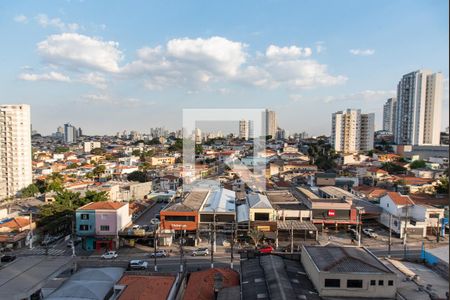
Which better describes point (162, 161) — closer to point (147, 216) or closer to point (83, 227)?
point (147, 216)

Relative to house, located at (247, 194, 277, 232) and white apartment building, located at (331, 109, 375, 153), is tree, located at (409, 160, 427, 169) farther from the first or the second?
house, located at (247, 194, 277, 232)

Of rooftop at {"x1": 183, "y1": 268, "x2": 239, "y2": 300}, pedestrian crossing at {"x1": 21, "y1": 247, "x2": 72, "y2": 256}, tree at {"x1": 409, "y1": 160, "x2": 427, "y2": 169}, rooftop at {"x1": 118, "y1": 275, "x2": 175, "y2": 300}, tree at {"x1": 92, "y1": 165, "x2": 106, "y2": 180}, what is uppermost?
tree at {"x1": 409, "y1": 160, "x2": 427, "y2": 169}

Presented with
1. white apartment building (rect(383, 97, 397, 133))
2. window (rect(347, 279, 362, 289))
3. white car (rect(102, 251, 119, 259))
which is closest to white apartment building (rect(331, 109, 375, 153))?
white apartment building (rect(383, 97, 397, 133))

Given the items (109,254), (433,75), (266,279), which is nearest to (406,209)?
(266,279)

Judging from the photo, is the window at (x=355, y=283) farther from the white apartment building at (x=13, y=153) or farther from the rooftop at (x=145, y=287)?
the white apartment building at (x=13, y=153)

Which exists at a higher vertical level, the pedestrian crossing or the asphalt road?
the asphalt road
